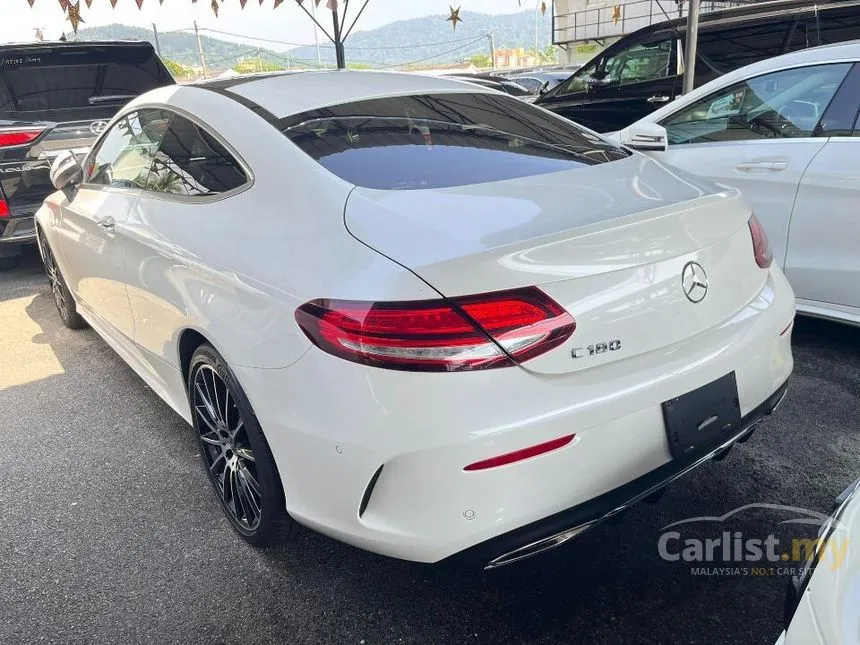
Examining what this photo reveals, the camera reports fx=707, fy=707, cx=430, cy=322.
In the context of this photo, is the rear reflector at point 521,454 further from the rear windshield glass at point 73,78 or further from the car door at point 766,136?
the rear windshield glass at point 73,78

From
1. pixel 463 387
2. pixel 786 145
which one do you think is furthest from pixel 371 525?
pixel 786 145

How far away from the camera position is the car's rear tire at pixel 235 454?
1.99 m

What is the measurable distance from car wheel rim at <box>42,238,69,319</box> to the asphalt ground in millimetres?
1442

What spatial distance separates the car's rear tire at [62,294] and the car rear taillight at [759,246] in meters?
3.65

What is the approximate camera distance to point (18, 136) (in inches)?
193

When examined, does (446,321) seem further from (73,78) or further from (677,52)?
(677,52)

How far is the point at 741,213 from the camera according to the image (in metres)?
2.03

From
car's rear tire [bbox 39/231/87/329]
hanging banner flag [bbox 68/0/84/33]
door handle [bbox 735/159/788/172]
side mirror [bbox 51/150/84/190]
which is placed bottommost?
car's rear tire [bbox 39/231/87/329]

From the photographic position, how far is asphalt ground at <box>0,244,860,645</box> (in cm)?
193

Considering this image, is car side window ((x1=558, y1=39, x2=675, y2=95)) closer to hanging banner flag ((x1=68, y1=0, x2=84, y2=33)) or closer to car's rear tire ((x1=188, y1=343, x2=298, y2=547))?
hanging banner flag ((x1=68, y1=0, x2=84, y2=33))

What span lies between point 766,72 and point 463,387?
2947 mm

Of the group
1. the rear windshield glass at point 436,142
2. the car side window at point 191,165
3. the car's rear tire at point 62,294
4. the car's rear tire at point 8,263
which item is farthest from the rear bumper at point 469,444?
the car's rear tire at point 8,263

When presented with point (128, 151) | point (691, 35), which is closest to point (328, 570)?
point (128, 151)

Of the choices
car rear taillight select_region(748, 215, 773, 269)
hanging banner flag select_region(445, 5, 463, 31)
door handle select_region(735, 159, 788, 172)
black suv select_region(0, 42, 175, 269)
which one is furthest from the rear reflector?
hanging banner flag select_region(445, 5, 463, 31)
